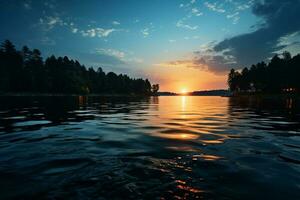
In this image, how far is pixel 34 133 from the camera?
34.6ft

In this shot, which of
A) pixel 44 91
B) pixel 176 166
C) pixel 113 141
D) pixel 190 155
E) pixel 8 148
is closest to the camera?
pixel 176 166

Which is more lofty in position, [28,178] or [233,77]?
[233,77]

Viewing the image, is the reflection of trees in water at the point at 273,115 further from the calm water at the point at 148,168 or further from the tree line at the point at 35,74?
the tree line at the point at 35,74

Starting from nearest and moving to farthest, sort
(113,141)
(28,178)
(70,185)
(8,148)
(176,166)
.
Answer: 1. (70,185)
2. (28,178)
3. (176,166)
4. (8,148)
5. (113,141)

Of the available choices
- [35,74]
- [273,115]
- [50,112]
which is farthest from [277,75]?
[35,74]

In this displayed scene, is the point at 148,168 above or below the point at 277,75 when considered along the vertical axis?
below

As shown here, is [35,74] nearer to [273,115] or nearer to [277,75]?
[273,115]

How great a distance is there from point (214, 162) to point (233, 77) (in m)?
164

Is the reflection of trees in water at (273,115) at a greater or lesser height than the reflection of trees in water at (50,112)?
lesser

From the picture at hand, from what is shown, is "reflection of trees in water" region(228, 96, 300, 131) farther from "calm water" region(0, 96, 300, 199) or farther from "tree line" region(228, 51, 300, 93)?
"tree line" region(228, 51, 300, 93)

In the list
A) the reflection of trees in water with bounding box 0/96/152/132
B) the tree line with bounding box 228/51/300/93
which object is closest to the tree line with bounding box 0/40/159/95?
the reflection of trees in water with bounding box 0/96/152/132

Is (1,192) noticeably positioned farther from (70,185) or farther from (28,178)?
(70,185)

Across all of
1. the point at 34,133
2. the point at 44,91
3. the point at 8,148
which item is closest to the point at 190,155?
the point at 8,148

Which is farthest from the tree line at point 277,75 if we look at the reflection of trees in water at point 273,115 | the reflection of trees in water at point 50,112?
the reflection of trees in water at point 50,112
